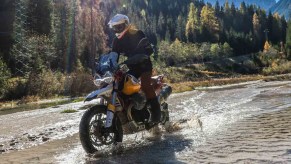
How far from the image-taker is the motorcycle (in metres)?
6.22

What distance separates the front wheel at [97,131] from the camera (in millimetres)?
6066

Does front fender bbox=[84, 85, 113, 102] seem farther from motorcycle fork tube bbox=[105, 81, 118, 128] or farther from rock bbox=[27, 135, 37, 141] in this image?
rock bbox=[27, 135, 37, 141]

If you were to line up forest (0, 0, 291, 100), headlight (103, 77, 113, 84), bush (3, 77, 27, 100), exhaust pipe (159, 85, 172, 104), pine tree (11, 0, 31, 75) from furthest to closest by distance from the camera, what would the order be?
1. pine tree (11, 0, 31, 75)
2. forest (0, 0, 291, 100)
3. bush (3, 77, 27, 100)
4. exhaust pipe (159, 85, 172, 104)
5. headlight (103, 77, 113, 84)

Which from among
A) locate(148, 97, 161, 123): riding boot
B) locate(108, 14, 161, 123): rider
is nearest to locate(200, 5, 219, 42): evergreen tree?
locate(148, 97, 161, 123): riding boot

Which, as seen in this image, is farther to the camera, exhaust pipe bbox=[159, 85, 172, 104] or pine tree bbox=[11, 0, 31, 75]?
pine tree bbox=[11, 0, 31, 75]

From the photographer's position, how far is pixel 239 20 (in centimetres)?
19650

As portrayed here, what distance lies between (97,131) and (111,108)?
0.42 m

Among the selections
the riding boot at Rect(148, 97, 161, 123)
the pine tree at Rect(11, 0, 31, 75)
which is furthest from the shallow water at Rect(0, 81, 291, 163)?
the pine tree at Rect(11, 0, 31, 75)

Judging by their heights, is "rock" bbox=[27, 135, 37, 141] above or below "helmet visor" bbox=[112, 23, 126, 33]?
below

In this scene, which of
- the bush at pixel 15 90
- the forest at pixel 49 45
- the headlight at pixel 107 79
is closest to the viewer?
the headlight at pixel 107 79

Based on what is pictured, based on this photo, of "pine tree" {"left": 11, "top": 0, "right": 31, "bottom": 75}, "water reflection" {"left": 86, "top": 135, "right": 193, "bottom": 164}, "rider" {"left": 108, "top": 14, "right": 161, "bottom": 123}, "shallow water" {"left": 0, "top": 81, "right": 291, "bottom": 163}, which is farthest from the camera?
"pine tree" {"left": 11, "top": 0, "right": 31, "bottom": 75}

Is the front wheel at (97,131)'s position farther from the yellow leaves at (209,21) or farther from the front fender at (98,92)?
the yellow leaves at (209,21)

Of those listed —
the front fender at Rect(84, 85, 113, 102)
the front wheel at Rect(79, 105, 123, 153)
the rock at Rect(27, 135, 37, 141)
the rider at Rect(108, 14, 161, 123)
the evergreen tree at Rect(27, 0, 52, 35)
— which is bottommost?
the rock at Rect(27, 135, 37, 141)

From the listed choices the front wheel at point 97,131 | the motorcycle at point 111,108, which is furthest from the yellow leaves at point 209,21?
the front wheel at point 97,131
